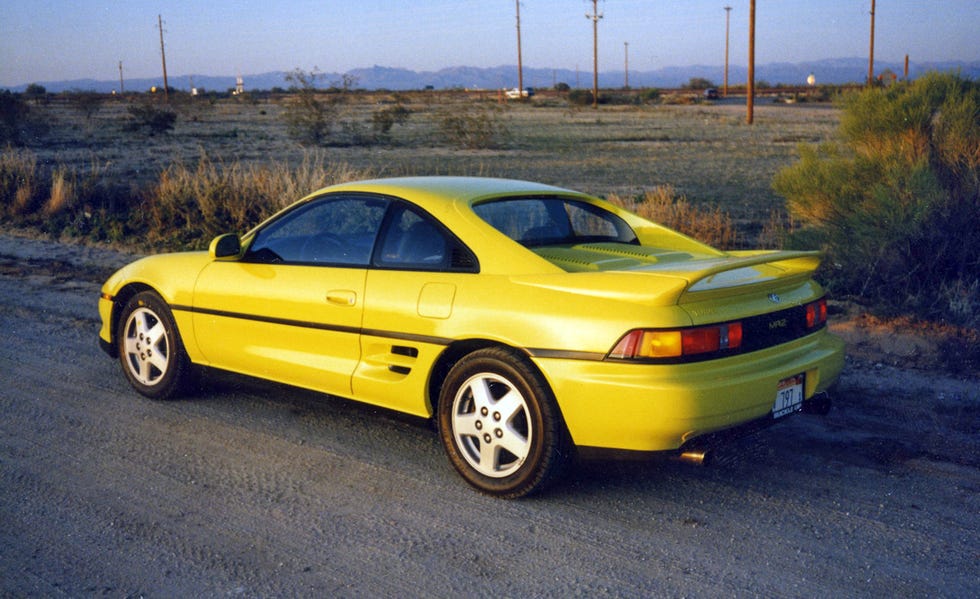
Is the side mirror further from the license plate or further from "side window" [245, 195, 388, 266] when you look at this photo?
the license plate

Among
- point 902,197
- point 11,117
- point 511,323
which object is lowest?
point 511,323

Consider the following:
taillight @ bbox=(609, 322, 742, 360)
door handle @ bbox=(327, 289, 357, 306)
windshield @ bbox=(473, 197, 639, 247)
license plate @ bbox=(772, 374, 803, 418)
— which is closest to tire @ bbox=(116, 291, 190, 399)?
door handle @ bbox=(327, 289, 357, 306)

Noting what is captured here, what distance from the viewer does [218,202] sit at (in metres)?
14.0

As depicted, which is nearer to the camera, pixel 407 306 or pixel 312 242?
pixel 407 306

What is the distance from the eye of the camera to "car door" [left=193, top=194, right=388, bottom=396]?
5.21 metres

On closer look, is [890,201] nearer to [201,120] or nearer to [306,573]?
[306,573]

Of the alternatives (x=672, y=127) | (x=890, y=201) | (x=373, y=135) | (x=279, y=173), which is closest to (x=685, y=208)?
(x=890, y=201)

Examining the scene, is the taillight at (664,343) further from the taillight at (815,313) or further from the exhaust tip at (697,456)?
the taillight at (815,313)

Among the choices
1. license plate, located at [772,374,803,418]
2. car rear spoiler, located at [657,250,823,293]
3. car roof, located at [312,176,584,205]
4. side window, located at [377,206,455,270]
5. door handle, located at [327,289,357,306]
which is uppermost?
car roof, located at [312,176,584,205]

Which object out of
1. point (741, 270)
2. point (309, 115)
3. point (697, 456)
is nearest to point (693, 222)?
point (741, 270)

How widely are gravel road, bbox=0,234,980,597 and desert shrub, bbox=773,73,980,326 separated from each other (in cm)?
270

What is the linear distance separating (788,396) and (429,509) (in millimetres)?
1803

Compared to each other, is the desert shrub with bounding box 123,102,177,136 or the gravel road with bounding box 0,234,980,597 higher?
the desert shrub with bounding box 123,102,177,136

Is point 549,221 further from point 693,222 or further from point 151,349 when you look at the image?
point 693,222
